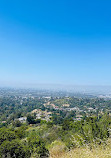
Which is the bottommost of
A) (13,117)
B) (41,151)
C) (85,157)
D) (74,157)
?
(13,117)

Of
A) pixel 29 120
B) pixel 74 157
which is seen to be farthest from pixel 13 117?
pixel 74 157

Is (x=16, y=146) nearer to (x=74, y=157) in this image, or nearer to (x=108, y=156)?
(x=74, y=157)

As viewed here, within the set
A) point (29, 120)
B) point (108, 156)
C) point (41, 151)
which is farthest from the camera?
point (29, 120)

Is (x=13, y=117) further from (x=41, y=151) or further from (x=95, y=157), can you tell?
(x=95, y=157)

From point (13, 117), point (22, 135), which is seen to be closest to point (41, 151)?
point (22, 135)

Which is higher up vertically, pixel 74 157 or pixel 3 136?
pixel 74 157

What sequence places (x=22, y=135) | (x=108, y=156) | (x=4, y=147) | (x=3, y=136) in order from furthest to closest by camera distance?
(x=22, y=135) < (x=3, y=136) < (x=4, y=147) < (x=108, y=156)

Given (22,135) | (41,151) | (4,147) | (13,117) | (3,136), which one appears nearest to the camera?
(4,147)

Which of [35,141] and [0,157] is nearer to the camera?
[0,157]

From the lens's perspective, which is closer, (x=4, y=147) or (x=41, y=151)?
(x=4, y=147)
